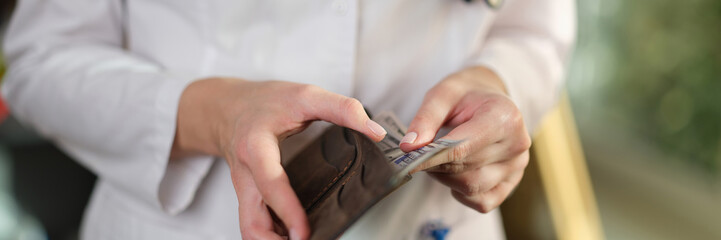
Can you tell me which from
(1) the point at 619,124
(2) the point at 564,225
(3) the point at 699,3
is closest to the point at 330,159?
(2) the point at 564,225

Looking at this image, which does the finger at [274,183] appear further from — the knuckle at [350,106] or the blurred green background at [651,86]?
the blurred green background at [651,86]

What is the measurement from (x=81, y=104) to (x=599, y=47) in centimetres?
93

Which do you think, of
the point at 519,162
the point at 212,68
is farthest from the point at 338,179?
the point at 212,68

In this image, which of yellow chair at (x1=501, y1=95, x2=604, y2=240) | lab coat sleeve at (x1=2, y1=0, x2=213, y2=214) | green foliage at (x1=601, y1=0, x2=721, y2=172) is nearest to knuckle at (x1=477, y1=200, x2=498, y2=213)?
lab coat sleeve at (x1=2, y1=0, x2=213, y2=214)

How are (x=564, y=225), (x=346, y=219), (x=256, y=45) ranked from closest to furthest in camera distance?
(x=346, y=219), (x=256, y=45), (x=564, y=225)

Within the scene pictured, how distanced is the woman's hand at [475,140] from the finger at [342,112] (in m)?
0.03

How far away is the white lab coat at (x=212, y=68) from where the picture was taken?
0.47 metres

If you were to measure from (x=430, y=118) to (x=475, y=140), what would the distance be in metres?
0.05

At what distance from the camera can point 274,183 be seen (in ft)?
0.95

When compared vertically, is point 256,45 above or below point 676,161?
above

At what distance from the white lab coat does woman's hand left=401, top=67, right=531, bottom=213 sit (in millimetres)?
118

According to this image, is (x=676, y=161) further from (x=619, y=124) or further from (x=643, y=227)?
(x=643, y=227)

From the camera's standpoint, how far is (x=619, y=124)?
972 millimetres

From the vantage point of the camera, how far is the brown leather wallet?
0.25 meters
